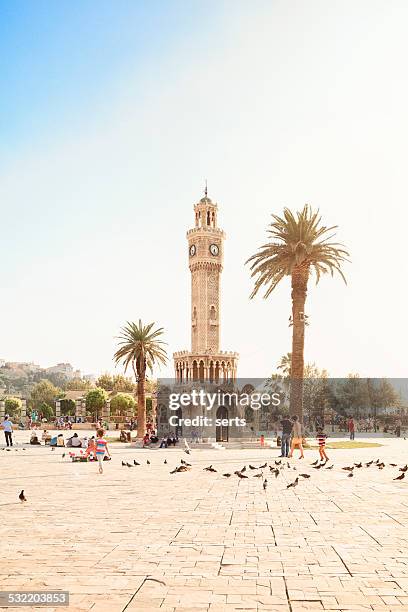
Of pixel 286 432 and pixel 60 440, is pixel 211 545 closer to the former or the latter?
pixel 286 432

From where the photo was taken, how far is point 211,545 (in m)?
8.62

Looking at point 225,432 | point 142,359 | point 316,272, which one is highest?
point 316,272

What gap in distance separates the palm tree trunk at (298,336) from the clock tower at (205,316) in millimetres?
33660

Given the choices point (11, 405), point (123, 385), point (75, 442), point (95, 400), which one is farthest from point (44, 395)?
point (75, 442)

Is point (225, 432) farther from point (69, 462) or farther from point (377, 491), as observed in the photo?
point (377, 491)

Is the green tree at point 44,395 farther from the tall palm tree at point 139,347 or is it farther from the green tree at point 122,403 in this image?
the tall palm tree at point 139,347

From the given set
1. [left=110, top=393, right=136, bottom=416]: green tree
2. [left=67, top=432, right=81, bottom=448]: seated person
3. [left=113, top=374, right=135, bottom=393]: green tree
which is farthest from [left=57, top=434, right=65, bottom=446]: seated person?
[left=113, top=374, right=135, bottom=393]: green tree

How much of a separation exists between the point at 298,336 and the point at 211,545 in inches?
1047

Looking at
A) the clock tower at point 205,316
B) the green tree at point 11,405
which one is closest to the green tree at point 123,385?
the green tree at point 11,405

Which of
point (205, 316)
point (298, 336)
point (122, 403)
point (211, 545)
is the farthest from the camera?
point (122, 403)

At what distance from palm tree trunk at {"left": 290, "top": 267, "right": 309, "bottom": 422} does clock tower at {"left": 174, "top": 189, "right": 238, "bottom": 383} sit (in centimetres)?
3366

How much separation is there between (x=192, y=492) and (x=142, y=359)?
33478mm

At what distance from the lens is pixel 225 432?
52.5 m

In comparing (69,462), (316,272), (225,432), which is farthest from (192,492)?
(225,432)
